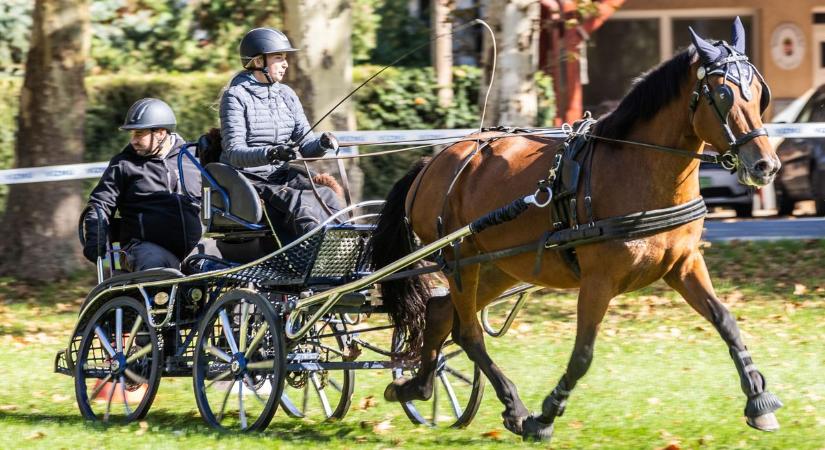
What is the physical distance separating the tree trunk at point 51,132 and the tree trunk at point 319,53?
2.73 metres

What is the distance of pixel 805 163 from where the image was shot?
51.7ft

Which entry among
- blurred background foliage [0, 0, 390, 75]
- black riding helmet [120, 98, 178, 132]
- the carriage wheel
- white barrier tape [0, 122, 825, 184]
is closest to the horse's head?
the carriage wheel

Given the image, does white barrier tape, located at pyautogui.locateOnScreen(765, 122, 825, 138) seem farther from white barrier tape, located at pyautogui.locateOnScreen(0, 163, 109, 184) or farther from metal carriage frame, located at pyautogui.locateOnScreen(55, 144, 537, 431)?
white barrier tape, located at pyautogui.locateOnScreen(0, 163, 109, 184)

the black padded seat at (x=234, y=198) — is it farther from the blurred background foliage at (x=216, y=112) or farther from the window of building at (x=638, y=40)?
the window of building at (x=638, y=40)

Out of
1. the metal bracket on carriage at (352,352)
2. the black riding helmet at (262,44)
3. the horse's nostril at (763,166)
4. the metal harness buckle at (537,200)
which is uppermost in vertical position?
the black riding helmet at (262,44)

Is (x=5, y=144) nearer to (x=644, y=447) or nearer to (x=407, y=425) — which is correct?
(x=407, y=425)

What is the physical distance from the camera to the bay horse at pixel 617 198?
624cm

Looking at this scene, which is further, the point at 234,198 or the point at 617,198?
the point at 234,198

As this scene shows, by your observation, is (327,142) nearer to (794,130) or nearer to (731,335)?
(731,335)

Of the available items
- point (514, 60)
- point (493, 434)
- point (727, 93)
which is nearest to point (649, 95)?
point (727, 93)

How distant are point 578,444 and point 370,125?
9102 millimetres

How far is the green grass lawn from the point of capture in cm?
719

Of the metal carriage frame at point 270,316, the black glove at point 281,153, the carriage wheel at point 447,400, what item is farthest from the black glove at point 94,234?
the carriage wheel at point 447,400

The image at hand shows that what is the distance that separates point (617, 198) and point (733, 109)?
729 mm
